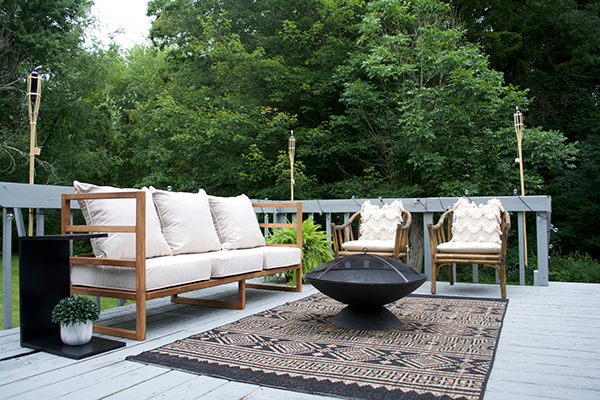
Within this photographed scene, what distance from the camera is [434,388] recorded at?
60.5 inches

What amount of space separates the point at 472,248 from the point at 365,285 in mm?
1542

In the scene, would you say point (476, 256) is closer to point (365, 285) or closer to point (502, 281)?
point (502, 281)

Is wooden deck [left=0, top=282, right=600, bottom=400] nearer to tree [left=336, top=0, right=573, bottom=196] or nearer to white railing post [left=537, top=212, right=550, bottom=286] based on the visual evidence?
white railing post [left=537, top=212, right=550, bottom=286]

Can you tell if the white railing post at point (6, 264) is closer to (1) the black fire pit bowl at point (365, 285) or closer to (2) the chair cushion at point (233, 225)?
(2) the chair cushion at point (233, 225)

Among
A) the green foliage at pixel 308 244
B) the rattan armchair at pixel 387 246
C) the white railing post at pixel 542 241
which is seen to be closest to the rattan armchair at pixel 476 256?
the rattan armchair at pixel 387 246

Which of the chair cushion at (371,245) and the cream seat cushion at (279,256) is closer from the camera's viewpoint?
the cream seat cushion at (279,256)

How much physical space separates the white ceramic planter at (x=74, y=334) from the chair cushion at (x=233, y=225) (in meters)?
1.37

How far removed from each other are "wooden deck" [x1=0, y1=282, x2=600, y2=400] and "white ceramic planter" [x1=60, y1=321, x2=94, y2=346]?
12 centimetres

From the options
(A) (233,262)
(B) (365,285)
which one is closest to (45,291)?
(A) (233,262)

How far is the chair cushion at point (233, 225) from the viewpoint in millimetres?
3442

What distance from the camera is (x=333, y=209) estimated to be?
186 inches

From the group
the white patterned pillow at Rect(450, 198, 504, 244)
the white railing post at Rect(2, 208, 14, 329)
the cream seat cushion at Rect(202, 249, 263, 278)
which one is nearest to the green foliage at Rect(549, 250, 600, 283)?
the white patterned pillow at Rect(450, 198, 504, 244)

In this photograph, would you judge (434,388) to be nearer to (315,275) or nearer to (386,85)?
(315,275)

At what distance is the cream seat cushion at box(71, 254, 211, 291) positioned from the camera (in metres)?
2.33
